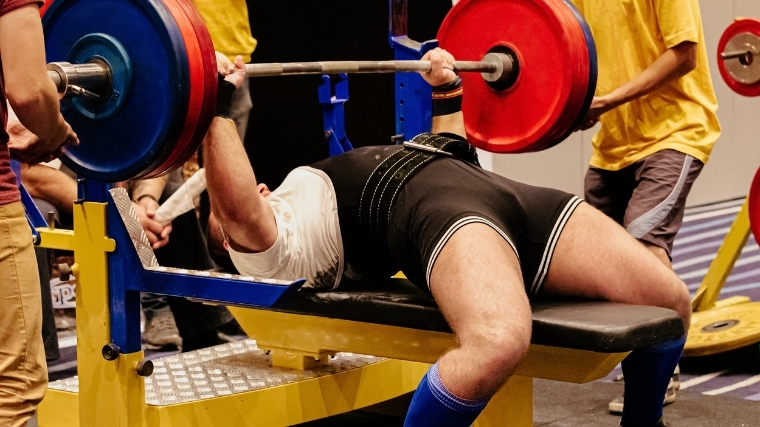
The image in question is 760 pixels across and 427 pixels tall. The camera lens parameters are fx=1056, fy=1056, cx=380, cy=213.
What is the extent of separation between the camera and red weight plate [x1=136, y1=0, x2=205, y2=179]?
2248 mm

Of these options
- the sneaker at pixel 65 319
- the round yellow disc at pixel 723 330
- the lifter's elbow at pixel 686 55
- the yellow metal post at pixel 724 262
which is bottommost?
the sneaker at pixel 65 319

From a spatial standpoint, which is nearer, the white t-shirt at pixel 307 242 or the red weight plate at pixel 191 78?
the red weight plate at pixel 191 78

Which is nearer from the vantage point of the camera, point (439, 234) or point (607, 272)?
point (439, 234)

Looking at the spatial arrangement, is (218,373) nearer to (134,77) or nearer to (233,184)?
(233,184)

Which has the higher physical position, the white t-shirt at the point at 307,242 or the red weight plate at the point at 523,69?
the red weight plate at the point at 523,69

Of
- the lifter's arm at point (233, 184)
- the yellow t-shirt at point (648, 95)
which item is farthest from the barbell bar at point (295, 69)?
the yellow t-shirt at point (648, 95)

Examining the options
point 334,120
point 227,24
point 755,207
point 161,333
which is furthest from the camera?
point 161,333

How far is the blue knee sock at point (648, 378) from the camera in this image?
2.57 metres

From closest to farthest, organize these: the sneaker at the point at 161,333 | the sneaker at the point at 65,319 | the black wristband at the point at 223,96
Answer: the black wristband at the point at 223,96
the sneaker at the point at 161,333
the sneaker at the point at 65,319

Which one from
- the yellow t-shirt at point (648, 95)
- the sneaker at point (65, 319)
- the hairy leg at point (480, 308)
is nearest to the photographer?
the hairy leg at point (480, 308)

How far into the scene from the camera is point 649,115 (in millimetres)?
3357

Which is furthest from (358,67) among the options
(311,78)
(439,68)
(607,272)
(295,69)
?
(311,78)

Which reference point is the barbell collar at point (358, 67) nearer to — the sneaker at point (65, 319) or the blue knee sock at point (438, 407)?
the blue knee sock at point (438, 407)

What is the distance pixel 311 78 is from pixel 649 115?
2533 millimetres
